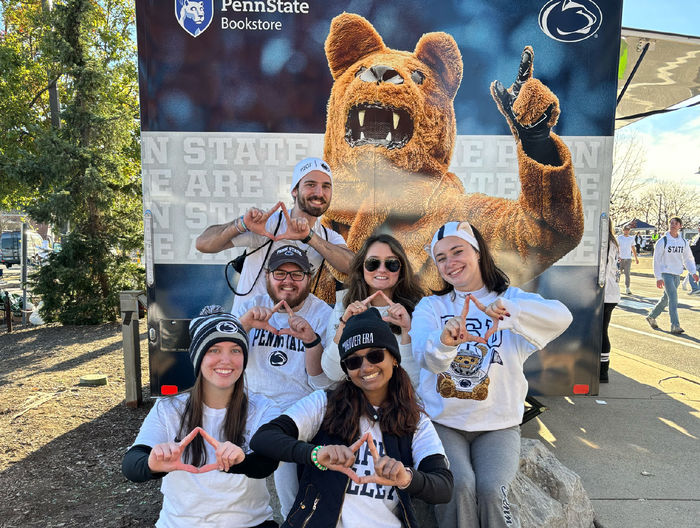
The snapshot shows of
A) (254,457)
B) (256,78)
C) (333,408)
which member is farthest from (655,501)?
(256,78)

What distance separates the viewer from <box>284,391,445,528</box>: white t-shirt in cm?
176

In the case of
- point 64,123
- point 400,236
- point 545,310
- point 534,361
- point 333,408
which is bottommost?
point 534,361

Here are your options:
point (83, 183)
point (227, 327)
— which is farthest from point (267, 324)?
point (83, 183)

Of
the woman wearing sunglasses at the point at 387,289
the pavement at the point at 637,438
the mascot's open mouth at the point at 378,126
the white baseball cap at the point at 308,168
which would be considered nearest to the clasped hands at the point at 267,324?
the woman wearing sunglasses at the point at 387,289

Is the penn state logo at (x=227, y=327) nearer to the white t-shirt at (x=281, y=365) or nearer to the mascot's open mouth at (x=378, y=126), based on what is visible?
the white t-shirt at (x=281, y=365)

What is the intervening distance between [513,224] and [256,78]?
2086 mm

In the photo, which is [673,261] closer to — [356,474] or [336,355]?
[336,355]

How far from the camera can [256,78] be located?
330cm

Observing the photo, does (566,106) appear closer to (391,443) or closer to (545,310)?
(545,310)

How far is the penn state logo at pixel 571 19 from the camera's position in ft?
10.8

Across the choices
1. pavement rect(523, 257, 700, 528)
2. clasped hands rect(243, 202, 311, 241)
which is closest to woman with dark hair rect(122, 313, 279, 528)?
clasped hands rect(243, 202, 311, 241)

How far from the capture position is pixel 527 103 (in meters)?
3.35

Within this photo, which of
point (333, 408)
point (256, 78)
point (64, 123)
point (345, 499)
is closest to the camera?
point (345, 499)

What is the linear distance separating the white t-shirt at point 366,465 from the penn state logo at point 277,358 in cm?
47
